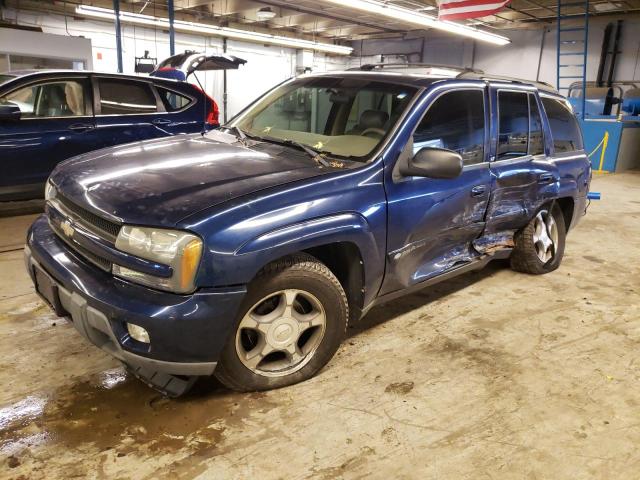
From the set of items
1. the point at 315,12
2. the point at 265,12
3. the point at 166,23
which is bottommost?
the point at 166,23

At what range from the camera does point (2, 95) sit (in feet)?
15.8

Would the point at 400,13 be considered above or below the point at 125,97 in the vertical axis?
above

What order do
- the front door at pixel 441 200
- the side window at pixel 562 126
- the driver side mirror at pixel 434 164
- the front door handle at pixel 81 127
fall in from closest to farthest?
A: the driver side mirror at pixel 434 164
the front door at pixel 441 200
the side window at pixel 562 126
the front door handle at pixel 81 127

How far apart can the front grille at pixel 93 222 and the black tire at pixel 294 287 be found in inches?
24.1

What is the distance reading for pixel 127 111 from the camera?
5578 millimetres

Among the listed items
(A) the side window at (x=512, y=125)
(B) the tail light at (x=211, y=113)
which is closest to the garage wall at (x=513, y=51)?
(B) the tail light at (x=211, y=113)

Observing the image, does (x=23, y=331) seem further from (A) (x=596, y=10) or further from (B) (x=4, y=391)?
(A) (x=596, y=10)

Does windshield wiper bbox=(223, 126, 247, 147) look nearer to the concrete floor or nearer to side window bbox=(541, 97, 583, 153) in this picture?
the concrete floor

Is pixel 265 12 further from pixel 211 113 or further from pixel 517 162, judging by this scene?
pixel 517 162

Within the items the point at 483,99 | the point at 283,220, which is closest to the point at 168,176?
the point at 283,220

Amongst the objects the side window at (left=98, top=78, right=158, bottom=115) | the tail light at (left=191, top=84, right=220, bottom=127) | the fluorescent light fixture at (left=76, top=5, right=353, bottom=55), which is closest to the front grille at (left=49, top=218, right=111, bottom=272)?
the side window at (left=98, top=78, right=158, bottom=115)

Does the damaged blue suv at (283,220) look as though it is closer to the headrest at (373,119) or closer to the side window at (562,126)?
the headrest at (373,119)

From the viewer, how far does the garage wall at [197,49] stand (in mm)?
13908

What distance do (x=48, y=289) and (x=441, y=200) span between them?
2.08 m
